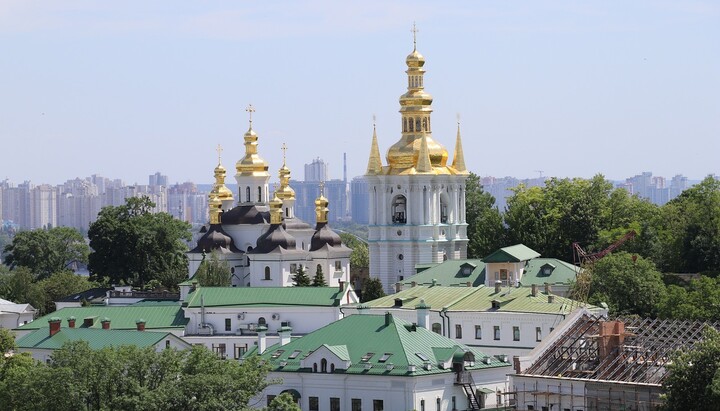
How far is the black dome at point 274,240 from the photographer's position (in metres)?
118

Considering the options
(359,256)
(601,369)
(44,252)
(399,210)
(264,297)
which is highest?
(399,210)

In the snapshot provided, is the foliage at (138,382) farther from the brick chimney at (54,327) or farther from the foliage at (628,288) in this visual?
the foliage at (628,288)

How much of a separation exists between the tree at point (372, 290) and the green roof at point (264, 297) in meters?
8.89

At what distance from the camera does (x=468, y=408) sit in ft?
251

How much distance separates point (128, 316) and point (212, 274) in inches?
569

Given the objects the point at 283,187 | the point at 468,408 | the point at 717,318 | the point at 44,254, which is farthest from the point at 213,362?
the point at 44,254

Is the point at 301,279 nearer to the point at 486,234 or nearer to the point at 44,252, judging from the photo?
the point at 486,234

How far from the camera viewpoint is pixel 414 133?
401 ft

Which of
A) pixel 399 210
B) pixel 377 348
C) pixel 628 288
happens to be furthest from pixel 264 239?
pixel 377 348

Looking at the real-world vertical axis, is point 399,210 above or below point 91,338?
above

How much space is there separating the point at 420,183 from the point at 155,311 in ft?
72.6

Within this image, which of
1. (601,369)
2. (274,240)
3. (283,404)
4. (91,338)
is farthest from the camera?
(274,240)

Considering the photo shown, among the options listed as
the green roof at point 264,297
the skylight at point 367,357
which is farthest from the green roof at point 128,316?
the skylight at point 367,357

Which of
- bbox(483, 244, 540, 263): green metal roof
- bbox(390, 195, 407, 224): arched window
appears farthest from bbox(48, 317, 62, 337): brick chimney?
bbox(390, 195, 407, 224): arched window
